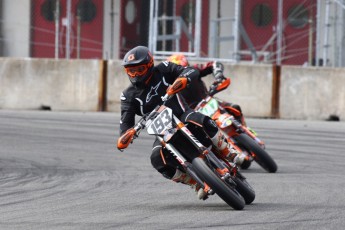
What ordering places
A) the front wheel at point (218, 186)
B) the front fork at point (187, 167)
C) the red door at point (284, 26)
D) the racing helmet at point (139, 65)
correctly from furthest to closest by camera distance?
the red door at point (284, 26) < the racing helmet at point (139, 65) < the front fork at point (187, 167) < the front wheel at point (218, 186)

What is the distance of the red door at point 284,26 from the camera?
22469 millimetres

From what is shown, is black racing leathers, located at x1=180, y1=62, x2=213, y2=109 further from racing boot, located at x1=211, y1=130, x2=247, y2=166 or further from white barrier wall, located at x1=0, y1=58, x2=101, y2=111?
white barrier wall, located at x1=0, y1=58, x2=101, y2=111

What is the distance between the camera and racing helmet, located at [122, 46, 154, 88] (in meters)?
8.52

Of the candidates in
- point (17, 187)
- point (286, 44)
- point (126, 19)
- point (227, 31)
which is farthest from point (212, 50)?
point (17, 187)

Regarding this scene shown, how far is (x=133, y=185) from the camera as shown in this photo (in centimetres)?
1017

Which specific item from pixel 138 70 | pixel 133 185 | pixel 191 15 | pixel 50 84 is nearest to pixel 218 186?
pixel 138 70

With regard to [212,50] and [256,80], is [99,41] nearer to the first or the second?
[212,50]

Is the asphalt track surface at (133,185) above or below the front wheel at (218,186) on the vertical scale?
below

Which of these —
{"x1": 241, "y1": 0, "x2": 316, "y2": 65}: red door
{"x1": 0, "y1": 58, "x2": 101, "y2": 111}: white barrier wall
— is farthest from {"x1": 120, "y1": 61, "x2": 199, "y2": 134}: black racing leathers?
{"x1": 241, "y1": 0, "x2": 316, "y2": 65}: red door

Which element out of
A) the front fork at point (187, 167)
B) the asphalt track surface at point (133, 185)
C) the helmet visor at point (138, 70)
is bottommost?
the asphalt track surface at point (133, 185)

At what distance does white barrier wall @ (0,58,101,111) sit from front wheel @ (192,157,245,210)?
1095cm

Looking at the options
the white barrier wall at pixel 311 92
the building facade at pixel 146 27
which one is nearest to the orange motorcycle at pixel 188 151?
the white barrier wall at pixel 311 92

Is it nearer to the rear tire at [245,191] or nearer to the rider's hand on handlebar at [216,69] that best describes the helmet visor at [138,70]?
the rear tire at [245,191]

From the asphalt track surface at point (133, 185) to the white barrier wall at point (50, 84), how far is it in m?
2.20
